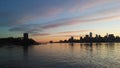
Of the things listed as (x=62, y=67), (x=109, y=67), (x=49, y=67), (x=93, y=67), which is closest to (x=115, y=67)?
(x=109, y=67)

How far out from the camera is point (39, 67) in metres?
53.9

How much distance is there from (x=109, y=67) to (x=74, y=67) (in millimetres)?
10573

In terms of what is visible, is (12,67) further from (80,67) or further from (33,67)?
(80,67)

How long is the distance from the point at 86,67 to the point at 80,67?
1.82m

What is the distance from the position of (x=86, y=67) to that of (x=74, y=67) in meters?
3.67

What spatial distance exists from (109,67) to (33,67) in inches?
917

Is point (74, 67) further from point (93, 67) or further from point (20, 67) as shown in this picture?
point (20, 67)

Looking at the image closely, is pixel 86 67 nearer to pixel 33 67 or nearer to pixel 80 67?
pixel 80 67

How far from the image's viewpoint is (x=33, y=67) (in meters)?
54.4

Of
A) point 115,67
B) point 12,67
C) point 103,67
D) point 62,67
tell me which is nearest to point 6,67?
point 12,67

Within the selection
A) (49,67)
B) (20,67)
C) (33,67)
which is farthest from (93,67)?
(20,67)

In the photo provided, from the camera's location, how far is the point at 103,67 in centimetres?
5291

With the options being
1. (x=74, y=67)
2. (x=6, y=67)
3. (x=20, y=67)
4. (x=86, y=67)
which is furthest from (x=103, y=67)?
(x=6, y=67)

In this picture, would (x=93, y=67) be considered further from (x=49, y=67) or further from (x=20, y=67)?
(x=20, y=67)
